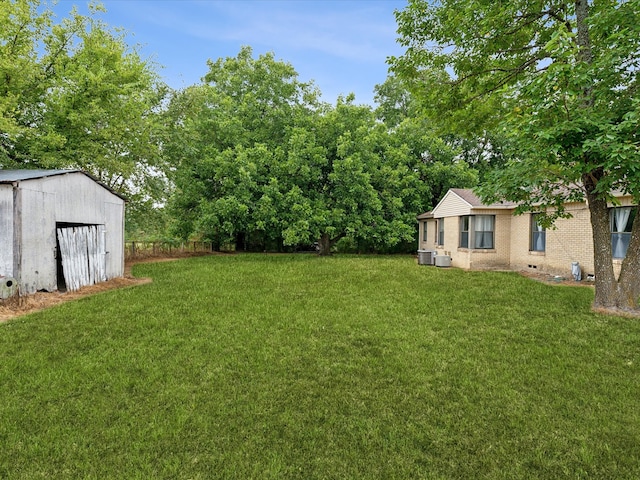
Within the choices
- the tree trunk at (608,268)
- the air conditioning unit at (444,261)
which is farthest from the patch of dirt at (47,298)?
the tree trunk at (608,268)

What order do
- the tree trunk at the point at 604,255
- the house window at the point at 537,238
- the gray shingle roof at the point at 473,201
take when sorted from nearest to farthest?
the tree trunk at the point at 604,255, the house window at the point at 537,238, the gray shingle roof at the point at 473,201

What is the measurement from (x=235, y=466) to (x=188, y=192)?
2072 cm

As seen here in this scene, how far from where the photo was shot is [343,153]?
2059 centimetres

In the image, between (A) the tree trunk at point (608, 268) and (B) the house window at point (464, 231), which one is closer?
(A) the tree trunk at point (608, 268)

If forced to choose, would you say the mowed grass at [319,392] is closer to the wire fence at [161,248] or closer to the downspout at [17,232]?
the downspout at [17,232]

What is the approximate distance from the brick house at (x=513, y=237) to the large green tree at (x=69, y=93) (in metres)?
16.9

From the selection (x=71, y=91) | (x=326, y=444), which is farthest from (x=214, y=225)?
(x=326, y=444)

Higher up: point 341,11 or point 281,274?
point 341,11

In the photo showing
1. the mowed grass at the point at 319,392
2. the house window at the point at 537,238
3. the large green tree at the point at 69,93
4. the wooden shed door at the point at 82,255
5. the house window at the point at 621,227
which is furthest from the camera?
the large green tree at the point at 69,93

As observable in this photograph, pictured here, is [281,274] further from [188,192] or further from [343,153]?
[188,192]

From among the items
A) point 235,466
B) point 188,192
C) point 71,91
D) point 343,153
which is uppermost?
point 71,91

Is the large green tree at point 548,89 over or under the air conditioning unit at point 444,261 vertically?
over

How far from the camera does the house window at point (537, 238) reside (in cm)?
1404

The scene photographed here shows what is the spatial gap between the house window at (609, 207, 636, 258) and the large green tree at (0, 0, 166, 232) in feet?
67.9
